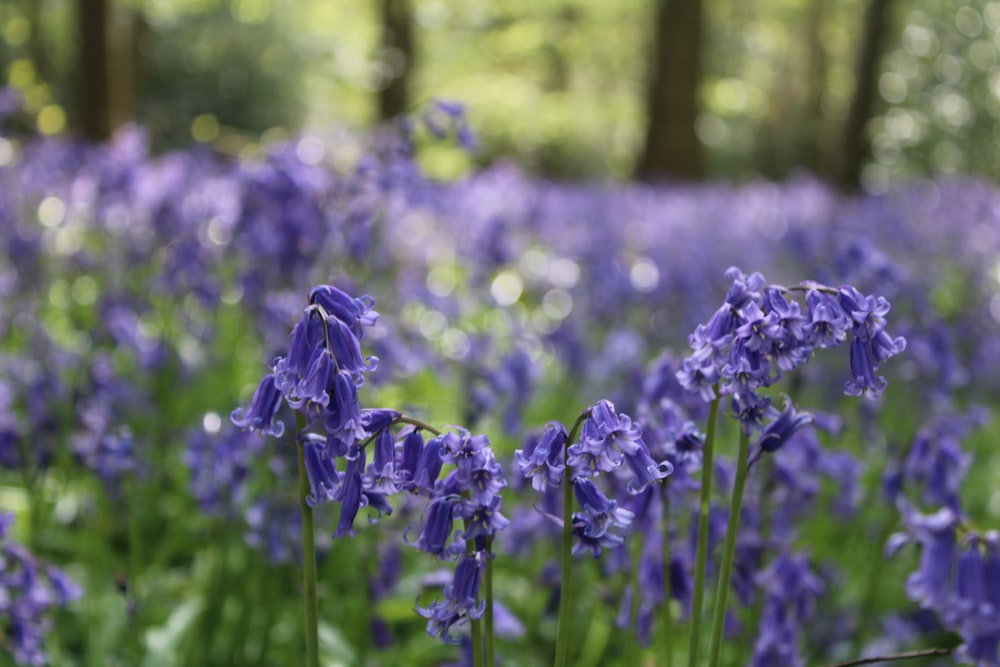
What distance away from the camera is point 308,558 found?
1639 mm

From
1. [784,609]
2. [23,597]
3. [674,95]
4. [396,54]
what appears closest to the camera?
[23,597]

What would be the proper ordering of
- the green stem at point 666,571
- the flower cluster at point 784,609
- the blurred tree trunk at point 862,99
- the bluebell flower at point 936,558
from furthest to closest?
the blurred tree trunk at point 862,99, the flower cluster at point 784,609, the green stem at point 666,571, the bluebell flower at point 936,558

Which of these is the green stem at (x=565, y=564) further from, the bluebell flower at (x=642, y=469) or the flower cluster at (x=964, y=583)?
the flower cluster at (x=964, y=583)

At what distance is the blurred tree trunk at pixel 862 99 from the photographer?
1510cm

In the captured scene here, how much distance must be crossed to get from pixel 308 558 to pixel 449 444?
326 millimetres

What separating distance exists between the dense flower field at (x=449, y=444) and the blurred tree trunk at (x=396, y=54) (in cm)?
856

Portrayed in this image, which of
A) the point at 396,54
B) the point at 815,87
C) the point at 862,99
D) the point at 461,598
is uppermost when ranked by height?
the point at 461,598

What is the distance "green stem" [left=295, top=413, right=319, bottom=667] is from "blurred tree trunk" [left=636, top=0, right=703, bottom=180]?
43.4 feet

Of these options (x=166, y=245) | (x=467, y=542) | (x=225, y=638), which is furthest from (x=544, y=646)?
(x=166, y=245)

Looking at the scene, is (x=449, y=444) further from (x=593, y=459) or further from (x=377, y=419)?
(x=593, y=459)

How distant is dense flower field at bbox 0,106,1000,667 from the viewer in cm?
161

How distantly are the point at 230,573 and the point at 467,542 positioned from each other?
1765 millimetres

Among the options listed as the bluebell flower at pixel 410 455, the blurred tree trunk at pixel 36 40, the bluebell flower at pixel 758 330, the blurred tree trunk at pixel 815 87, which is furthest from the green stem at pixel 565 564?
the blurred tree trunk at pixel 815 87

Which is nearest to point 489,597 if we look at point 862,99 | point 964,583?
point 964,583
